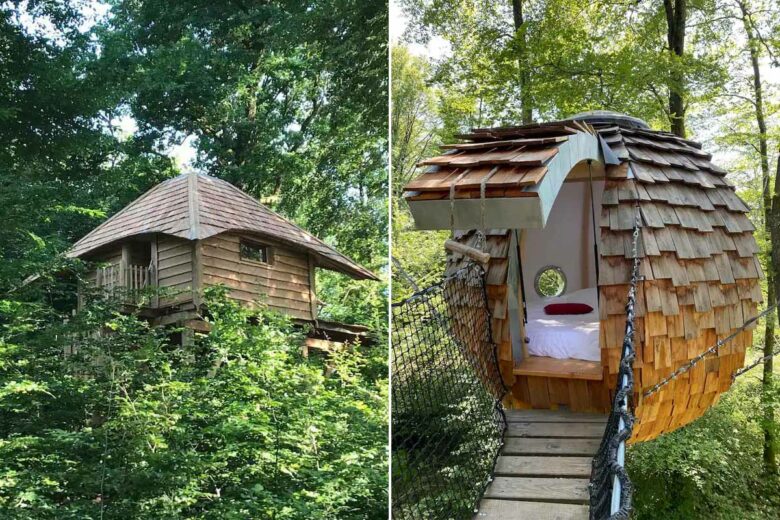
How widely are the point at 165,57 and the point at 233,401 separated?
1.19 m

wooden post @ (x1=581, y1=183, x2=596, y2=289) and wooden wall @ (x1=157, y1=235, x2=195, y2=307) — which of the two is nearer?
wooden wall @ (x1=157, y1=235, x2=195, y2=307)

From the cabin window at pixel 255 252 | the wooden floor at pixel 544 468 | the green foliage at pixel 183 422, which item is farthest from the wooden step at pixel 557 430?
the cabin window at pixel 255 252

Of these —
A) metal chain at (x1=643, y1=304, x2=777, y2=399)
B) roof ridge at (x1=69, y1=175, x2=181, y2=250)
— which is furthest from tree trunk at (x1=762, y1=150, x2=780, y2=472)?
roof ridge at (x1=69, y1=175, x2=181, y2=250)

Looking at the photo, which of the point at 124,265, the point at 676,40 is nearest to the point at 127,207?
the point at 124,265

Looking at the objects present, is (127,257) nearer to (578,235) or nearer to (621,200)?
(621,200)

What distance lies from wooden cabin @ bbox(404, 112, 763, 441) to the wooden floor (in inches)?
4.4

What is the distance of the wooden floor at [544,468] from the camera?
1.66m

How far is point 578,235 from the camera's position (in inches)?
121

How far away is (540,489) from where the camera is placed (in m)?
1.75

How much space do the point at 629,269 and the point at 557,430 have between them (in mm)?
520

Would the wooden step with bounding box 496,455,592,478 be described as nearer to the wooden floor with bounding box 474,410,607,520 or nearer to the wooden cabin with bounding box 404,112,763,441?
the wooden floor with bounding box 474,410,607,520

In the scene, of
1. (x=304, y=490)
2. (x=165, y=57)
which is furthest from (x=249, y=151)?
(x=304, y=490)

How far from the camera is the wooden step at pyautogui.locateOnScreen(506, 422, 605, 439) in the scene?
6.64 ft

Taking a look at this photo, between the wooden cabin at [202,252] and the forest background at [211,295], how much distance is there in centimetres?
5
